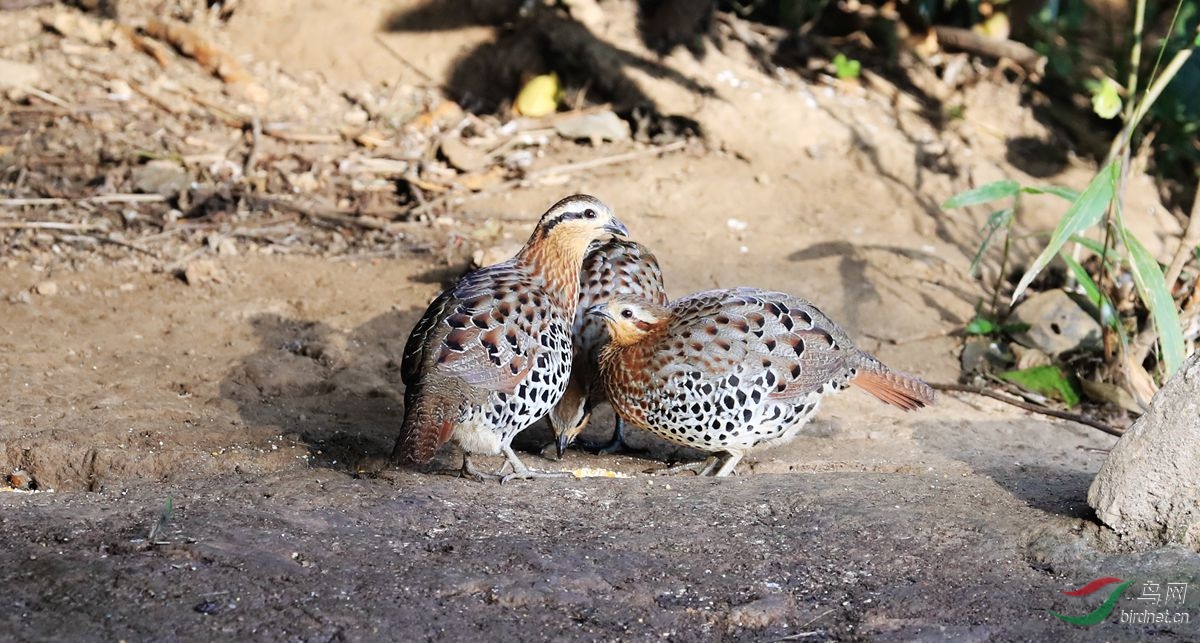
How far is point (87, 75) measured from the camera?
8.72 meters

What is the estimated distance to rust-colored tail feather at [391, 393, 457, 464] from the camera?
4.29m

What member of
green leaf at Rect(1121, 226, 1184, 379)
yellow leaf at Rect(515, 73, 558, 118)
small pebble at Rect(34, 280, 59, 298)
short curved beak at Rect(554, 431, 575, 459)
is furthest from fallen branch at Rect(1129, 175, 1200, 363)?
small pebble at Rect(34, 280, 59, 298)

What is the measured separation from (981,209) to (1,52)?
6.78m

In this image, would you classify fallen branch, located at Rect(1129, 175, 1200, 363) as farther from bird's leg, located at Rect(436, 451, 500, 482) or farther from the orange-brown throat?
bird's leg, located at Rect(436, 451, 500, 482)

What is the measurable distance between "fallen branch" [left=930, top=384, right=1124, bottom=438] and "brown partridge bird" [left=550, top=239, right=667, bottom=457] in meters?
1.60

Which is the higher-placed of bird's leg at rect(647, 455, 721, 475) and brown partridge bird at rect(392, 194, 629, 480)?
brown partridge bird at rect(392, 194, 629, 480)

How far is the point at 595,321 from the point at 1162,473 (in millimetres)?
2523

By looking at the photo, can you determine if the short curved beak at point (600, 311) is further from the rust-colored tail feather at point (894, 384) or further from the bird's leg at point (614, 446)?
the rust-colored tail feather at point (894, 384)

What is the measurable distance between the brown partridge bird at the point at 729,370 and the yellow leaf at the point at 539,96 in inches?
156

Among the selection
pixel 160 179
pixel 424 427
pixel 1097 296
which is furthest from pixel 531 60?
pixel 424 427

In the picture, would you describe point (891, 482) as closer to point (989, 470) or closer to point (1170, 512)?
point (989, 470)

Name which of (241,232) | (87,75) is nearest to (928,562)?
(241,232)

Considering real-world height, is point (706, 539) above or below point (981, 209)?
above

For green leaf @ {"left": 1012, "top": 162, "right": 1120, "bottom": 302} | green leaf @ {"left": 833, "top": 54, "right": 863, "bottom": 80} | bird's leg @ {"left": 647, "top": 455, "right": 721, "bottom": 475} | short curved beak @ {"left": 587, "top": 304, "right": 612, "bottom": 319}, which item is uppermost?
green leaf @ {"left": 1012, "top": 162, "right": 1120, "bottom": 302}
